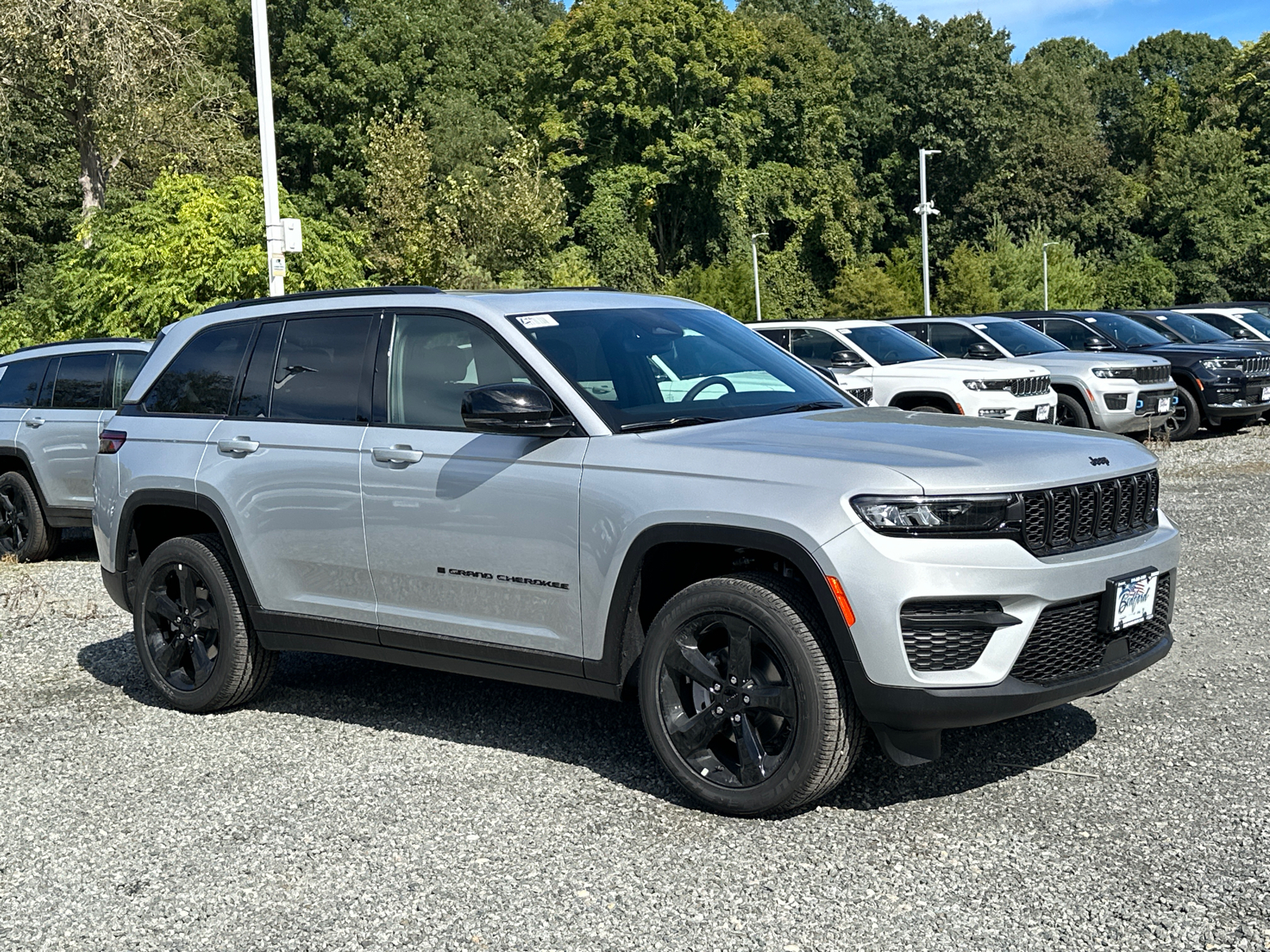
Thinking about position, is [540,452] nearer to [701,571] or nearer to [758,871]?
[701,571]

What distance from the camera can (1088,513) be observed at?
4.75m

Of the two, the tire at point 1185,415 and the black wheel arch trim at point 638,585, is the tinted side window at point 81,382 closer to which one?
the black wheel arch trim at point 638,585

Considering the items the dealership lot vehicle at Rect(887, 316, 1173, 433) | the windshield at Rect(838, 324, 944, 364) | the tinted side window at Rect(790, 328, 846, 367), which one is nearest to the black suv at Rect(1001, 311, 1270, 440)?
the dealership lot vehicle at Rect(887, 316, 1173, 433)

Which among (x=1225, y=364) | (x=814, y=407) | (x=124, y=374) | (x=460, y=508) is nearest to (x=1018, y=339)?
(x=1225, y=364)

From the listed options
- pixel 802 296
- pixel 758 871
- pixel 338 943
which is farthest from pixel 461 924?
pixel 802 296

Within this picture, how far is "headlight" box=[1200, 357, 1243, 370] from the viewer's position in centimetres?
1869

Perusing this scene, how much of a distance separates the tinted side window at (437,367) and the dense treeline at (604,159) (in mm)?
13221

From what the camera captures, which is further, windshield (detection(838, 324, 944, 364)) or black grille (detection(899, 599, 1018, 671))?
windshield (detection(838, 324, 944, 364))

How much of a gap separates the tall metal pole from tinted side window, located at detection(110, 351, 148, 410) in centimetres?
282

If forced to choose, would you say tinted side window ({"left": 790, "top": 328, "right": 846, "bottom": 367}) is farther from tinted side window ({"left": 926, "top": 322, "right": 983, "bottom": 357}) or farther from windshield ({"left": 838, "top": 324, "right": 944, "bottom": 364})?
tinted side window ({"left": 926, "top": 322, "right": 983, "bottom": 357})

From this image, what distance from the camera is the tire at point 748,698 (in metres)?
4.55

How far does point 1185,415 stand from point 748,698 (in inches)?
624

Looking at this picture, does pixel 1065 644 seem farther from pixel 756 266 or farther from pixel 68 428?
pixel 756 266

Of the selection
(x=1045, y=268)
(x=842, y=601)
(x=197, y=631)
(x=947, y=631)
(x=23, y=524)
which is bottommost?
(x=23, y=524)
